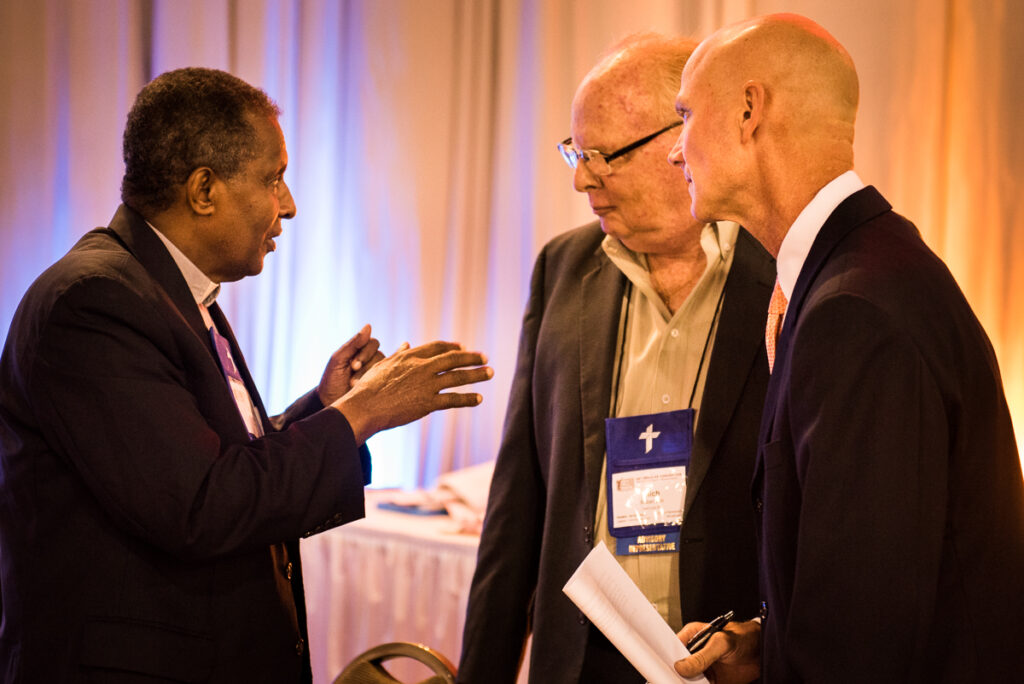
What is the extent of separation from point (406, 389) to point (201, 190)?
51 cm

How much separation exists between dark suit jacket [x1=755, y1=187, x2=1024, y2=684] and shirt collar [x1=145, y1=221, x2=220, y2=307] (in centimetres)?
108

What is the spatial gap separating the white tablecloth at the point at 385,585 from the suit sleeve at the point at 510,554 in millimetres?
1272

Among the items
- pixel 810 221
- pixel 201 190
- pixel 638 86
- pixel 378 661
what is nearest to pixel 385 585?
pixel 378 661

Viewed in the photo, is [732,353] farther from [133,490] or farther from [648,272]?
[133,490]

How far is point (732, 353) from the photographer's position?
1815 millimetres

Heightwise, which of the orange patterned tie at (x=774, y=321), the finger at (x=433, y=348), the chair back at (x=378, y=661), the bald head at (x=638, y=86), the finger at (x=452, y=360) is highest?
the bald head at (x=638, y=86)

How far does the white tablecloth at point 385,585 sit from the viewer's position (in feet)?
10.9

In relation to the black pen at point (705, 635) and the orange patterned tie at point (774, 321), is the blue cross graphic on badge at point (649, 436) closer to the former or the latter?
the orange patterned tie at point (774, 321)

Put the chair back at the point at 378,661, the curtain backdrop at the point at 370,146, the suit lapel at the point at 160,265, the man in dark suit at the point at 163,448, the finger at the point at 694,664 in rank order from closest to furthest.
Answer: the finger at the point at 694,664 → the man in dark suit at the point at 163,448 → the suit lapel at the point at 160,265 → the chair back at the point at 378,661 → the curtain backdrop at the point at 370,146

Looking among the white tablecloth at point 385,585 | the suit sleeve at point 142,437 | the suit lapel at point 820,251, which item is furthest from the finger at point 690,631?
the white tablecloth at point 385,585

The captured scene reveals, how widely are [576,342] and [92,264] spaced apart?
0.89 metres

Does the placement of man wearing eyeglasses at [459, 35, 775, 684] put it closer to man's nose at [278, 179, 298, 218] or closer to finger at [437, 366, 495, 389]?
finger at [437, 366, 495, 389]

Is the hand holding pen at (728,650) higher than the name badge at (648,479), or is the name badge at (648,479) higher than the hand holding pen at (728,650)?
the name badge at (648,479)

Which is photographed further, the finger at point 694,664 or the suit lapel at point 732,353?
the suit lapel at point 732,353
